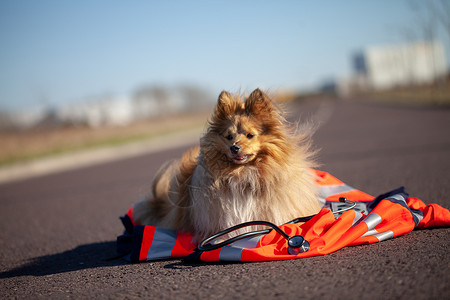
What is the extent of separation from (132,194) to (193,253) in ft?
19.7

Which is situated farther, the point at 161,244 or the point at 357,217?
the point at 161,244

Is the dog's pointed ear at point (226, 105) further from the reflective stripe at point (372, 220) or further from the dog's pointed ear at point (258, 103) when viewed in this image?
the reflective stripe at point (372, 220)

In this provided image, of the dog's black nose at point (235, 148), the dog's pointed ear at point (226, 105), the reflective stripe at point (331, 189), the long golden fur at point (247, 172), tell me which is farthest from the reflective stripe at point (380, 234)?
the dog's pointed ear at point (226, 105)

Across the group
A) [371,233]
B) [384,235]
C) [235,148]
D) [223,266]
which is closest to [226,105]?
[235,148]

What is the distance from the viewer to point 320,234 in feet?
13.4

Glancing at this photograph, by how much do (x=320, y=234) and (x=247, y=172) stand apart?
38.4 inches

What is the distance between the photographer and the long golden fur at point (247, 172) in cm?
442

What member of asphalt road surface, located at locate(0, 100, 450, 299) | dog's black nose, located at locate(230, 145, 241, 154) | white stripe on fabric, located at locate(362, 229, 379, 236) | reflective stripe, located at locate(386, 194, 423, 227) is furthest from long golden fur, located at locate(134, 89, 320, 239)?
reflective stripe, located at locate(386, 194, 423, 227)

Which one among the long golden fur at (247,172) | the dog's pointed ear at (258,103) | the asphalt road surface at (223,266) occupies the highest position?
the dog's pointed ear at (258,103)

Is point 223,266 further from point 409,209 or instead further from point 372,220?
point 409,209

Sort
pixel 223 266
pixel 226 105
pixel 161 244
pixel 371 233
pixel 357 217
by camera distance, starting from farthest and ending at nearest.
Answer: pixel 226 105, pixel 161 244, pixel 357 217, pixel 371 233, pixel 223 266

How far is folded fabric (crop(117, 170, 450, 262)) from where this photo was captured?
13.0 feet

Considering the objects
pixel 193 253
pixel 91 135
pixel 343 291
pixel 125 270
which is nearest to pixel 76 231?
pixel 125 270

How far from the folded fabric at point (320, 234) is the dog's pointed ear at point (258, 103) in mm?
1271
